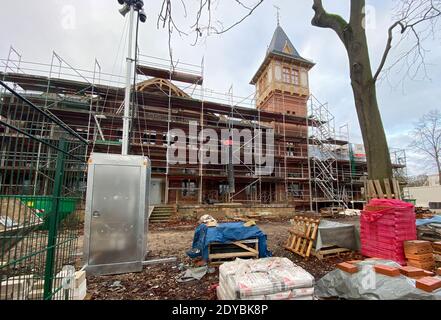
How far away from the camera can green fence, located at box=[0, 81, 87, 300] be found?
2.27 meters

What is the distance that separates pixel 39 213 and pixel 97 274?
6.99 feet

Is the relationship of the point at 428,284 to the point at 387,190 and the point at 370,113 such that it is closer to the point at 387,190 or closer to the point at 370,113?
the point at 387,190

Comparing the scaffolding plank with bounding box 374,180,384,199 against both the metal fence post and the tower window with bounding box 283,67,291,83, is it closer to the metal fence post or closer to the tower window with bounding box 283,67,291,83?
the metal fence post

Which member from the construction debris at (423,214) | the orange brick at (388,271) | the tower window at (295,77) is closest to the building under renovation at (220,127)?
the tower window at (295,77)

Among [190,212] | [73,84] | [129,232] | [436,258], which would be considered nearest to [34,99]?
[73,84]

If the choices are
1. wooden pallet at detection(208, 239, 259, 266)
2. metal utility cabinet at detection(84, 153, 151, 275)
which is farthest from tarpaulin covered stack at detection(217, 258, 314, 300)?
metal utility cabinet at detection(84, 153, 151, 275)

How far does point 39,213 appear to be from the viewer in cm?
307

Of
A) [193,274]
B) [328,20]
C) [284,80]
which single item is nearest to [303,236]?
[193,274]

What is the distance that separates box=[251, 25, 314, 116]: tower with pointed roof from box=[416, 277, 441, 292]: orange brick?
2070 cm

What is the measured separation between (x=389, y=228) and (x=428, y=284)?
271 centimetres

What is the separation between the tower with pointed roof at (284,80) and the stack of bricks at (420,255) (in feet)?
61.7

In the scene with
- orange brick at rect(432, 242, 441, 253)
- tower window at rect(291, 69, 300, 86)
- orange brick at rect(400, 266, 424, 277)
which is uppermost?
tower window at rect(291, 69, 300, 86)

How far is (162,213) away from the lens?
546 inches

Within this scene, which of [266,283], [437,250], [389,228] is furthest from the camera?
[389,228]
